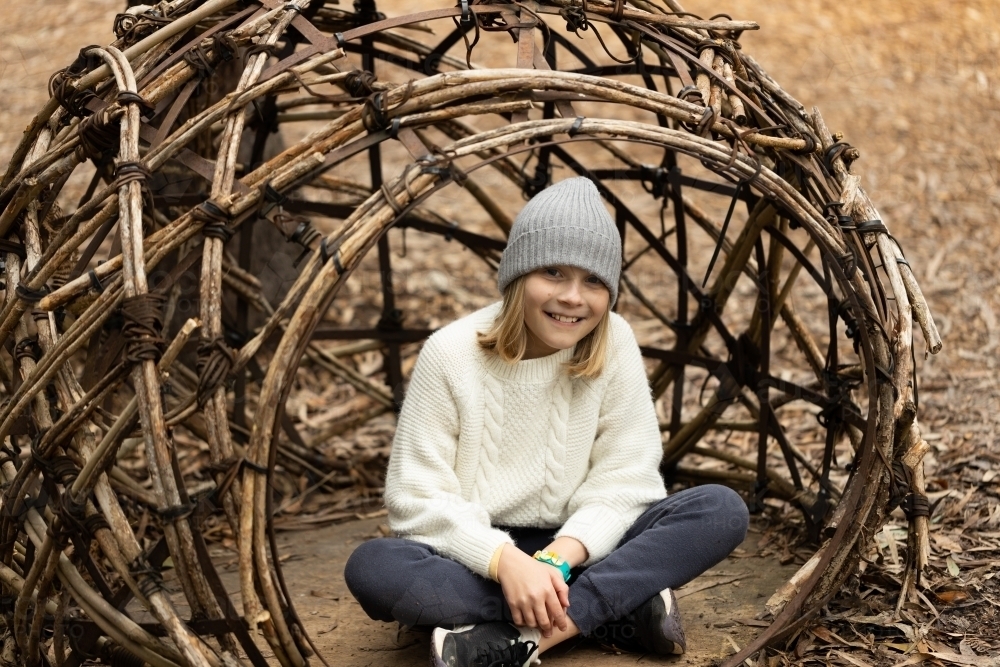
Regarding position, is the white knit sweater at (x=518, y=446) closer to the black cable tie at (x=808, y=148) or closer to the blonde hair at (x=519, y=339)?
the blonde hair at (x=519, y=339)

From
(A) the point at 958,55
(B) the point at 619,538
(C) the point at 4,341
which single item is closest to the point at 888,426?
(B) the point at 619,538

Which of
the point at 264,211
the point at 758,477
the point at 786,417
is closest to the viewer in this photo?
the point at 264,211

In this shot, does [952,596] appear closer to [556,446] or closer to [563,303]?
[556,446]

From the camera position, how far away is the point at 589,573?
81.8 inches

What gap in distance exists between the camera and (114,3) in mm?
6273

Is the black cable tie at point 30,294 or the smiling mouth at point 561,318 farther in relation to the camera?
the smiling mouth at point 561,318

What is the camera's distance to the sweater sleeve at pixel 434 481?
2062 mm

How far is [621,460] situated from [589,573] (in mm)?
283

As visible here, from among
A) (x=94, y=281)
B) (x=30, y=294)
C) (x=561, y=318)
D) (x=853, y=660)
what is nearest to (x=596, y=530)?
(x=561, y=318)

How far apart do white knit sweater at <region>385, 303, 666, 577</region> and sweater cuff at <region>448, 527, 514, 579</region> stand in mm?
13

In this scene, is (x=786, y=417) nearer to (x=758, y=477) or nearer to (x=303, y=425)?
(x=758, y=477)

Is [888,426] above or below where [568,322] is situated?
below

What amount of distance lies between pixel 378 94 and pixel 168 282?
48cm

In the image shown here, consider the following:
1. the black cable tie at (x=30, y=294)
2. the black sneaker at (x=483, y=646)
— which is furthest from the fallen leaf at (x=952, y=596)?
the black cable tie at (x=30, y=294)
